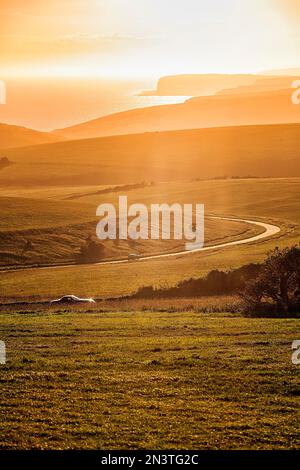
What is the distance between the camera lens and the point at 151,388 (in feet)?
66.5

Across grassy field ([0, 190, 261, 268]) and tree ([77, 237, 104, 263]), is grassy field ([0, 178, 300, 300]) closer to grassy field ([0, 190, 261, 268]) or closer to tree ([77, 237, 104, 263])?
grassy field ([0, 190, 261, 268])

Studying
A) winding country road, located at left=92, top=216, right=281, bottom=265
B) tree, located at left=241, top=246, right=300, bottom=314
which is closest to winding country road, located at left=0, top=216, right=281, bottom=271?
winding country road, located at left=92, top=216, right=281, bottom=265

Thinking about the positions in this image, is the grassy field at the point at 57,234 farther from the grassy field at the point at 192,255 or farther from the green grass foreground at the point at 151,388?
the green grass foreground at the point at 151,388

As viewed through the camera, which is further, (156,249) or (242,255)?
(156,249)

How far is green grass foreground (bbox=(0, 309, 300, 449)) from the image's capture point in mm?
15977

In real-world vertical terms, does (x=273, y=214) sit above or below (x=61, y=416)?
above

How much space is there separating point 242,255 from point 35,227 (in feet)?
110

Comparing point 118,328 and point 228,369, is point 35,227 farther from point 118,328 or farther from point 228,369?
point 228,369

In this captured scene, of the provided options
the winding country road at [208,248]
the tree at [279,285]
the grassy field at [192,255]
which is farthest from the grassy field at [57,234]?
the tree at [279,285]

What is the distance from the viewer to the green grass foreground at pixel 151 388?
52.4 ft

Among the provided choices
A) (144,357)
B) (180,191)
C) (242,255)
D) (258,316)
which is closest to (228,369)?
(144,357)
